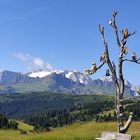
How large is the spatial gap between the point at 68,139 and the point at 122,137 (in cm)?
1343

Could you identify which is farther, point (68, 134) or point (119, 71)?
point (68, 134)

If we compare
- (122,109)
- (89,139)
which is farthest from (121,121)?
(89,139)

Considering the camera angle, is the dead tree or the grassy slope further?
the grassy slope

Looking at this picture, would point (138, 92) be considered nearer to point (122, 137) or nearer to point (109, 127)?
point (122, 137)

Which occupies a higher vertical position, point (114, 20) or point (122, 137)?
point (114, 20)

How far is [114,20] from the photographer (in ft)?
56.0

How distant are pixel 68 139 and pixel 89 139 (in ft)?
4.95

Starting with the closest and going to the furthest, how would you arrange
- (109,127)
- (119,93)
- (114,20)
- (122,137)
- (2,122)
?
(122,137) → (119,93) → (114,20) → (109,127) → (2,122)

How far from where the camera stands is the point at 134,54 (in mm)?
15578

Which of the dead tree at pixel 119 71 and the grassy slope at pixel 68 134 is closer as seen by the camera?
the dead tree at pixel 119 71

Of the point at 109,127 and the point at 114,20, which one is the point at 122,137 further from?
the point at 109,127

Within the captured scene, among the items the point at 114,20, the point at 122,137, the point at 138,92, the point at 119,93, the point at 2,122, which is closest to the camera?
the point at 122,137

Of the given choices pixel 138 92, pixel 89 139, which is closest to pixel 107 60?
pixel 138 92

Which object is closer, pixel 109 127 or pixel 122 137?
pixel 122 137
